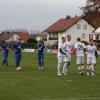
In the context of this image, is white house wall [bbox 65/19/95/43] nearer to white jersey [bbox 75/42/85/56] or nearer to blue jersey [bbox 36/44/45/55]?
blue jersey [bbox 36/44/45/55]

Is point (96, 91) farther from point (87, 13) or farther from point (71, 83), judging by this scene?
point (87, 13)

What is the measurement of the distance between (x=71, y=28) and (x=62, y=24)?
2881mm

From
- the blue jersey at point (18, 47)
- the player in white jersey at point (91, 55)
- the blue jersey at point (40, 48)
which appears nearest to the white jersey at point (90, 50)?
the player in white jersey at point (91, 55)

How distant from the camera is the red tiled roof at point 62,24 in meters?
121

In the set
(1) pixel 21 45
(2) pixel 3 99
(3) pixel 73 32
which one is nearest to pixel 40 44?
(1) pixel 21 45

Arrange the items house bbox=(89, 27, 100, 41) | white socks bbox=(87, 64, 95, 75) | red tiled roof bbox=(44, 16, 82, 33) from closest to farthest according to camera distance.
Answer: white socks bbox=(87, 64, 95, 75)
house bbox=(89, 27, 100, 41)
red tiled roof bbox=(44, 16, 82, 33)

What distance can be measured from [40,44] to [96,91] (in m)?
13.8

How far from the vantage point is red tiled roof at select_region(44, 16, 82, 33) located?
398 ft

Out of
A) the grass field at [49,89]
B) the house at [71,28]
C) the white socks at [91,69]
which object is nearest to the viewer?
the grass field at [49,89]

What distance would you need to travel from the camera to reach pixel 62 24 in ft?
409

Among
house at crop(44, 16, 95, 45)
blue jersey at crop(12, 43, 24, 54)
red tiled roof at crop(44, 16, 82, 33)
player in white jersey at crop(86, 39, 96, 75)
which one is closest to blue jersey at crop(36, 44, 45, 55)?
blue jersey at crop(12, 43, 24, 54)

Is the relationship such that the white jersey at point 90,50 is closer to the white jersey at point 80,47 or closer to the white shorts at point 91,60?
the white shorts at point 91,60

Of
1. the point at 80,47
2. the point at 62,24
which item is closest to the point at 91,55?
the point at 80,47

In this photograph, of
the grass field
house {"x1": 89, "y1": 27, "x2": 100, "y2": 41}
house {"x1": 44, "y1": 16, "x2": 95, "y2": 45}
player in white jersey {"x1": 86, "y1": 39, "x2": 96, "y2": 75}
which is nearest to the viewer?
the grass field
